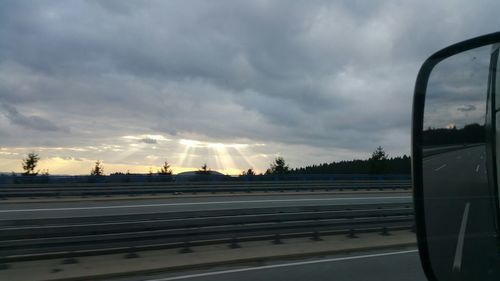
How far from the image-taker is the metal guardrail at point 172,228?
9844 mm

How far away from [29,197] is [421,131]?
2853 cm

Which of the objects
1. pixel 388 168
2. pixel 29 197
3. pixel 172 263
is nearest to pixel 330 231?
pixel 172 263

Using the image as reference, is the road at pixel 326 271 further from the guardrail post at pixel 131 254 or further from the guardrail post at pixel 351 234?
the guardrail post at pixel 351 234

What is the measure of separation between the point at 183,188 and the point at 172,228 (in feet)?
68.5

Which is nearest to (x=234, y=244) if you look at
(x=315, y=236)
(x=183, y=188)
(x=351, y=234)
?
(x=315, y=236)

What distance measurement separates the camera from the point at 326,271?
384 inches

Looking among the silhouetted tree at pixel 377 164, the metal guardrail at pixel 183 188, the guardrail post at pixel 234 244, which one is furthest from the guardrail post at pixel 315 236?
the silhouetted tree at pixel 377 164

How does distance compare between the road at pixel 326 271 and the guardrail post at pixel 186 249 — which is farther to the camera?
the guardrail post at pixel 186 249

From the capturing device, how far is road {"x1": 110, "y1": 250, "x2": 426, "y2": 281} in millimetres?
9078

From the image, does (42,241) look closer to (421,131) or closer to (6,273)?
(6,273)

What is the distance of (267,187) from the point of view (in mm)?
35000

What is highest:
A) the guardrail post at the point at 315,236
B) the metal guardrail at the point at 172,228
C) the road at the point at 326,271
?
the metal guardrail at the point at 172,228

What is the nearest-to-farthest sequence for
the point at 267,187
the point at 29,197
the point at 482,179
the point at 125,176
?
1. the point at 482,179
2. the point at 29,197
3. the point at 125,176
4. the point at 267,187

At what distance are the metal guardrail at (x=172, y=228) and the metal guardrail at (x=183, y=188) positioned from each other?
731 inches
